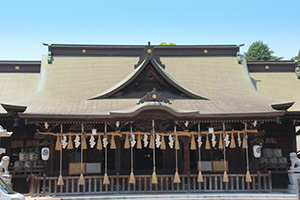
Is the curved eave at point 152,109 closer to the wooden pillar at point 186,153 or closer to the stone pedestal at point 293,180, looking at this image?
the wooden pillar at point 186,153

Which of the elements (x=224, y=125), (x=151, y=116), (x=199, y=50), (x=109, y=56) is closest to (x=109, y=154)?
(x=151, y=116)

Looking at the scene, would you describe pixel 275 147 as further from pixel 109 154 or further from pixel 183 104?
pixel 109 154

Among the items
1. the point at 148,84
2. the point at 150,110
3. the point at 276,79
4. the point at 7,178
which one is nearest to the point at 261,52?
the point at 276,79

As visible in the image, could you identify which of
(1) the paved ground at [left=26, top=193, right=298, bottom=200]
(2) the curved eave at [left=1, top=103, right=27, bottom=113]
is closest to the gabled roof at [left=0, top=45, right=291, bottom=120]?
(2) the curved eave at [left=1, top=103, right=27, bottom=113]

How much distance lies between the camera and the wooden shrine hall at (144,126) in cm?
1602

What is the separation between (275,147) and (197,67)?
6798 millimetres

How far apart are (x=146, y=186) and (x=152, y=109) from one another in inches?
138

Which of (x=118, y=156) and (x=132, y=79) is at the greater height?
(x=132, y=79)

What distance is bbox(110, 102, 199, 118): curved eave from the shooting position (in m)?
15.5

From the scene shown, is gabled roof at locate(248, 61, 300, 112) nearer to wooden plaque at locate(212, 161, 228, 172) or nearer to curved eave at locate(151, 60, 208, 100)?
curved eave at locate(151, 60, 208, 100)

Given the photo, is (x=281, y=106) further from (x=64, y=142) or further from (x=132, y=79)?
(x=64, y=142)

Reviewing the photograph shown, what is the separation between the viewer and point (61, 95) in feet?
61.1

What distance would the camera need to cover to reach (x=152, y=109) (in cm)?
1568

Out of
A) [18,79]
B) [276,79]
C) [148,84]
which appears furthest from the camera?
[276,79]
